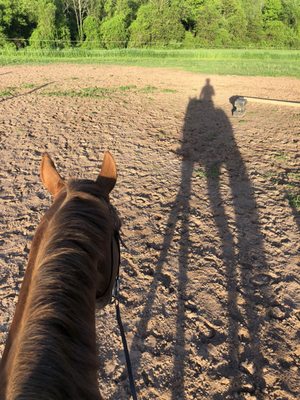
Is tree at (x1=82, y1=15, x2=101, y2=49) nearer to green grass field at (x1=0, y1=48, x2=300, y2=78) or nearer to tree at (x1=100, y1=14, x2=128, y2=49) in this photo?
tree at (x1=100, y1=14, x2=128, y2=49)

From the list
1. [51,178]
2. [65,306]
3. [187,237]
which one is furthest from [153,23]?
[65,306]

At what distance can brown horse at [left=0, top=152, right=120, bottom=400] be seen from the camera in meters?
0.91

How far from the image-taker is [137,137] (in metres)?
8.27

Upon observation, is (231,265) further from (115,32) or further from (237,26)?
(237,26)

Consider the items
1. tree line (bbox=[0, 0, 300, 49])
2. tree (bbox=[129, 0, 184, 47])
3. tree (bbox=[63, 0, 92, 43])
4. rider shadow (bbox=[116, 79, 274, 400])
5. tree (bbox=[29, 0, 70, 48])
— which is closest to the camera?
rider shadow (bbox=[116, 79, 274, 400])

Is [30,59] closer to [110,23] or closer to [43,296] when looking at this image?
[110,23]

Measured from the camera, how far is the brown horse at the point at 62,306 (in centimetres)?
91

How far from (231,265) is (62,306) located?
10.4ft

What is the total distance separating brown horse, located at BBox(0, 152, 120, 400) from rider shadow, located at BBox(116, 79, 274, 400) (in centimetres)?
187

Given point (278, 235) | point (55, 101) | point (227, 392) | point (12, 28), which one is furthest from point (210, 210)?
point (12, 28)

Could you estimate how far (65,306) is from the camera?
105 centimetres

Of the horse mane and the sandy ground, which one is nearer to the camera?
the horse mane

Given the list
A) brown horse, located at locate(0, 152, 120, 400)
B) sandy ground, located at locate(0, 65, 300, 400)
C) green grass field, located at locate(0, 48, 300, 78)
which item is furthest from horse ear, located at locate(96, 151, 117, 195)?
green grass field, located at locate(0, 48, 300, 78)

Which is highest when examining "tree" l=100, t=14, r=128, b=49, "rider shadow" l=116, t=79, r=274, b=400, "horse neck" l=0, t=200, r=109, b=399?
"tree" l=100, t=14, r=128, b=49
